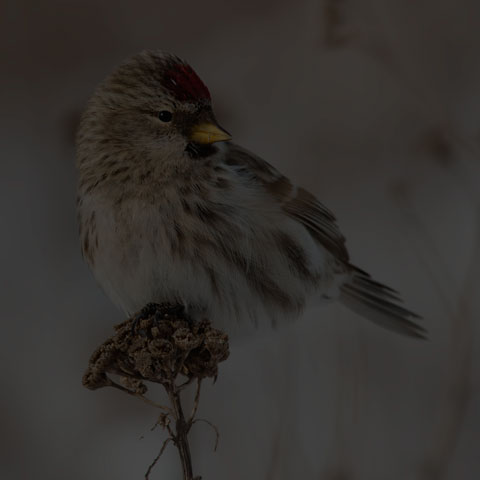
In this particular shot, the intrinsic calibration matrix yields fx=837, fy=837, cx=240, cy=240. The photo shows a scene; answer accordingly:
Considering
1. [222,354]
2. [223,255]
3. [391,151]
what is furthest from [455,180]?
[222,354]

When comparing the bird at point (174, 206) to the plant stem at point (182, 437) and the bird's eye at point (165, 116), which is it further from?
the plant stem at point (182, 437)

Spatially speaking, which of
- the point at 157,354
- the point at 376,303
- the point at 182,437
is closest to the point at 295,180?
the point at 376,303

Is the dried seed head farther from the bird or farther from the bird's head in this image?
the bird's head

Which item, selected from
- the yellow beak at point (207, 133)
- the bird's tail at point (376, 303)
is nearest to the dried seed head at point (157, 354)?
the yellow beak at point (207, 133)

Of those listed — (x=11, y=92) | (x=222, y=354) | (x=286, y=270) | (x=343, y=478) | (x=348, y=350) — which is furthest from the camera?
(x=11, y=92)

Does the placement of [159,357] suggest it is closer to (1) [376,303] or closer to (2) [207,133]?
(2) [207,133]

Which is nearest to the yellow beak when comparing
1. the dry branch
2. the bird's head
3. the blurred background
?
the bird's head

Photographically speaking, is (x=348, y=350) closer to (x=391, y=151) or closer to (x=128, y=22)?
(x=391, y=151)
